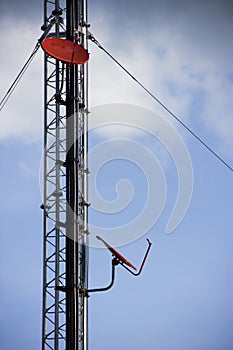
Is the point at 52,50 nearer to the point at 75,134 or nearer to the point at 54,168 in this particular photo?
the point at 75,134

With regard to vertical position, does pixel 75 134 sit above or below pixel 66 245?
above

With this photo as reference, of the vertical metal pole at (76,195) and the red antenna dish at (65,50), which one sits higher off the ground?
the red antenna dish at (65,50)

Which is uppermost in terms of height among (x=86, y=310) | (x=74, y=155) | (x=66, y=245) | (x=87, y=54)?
(x=87, y=54)

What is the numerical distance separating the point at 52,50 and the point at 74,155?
181cm

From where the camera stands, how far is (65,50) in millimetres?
9438

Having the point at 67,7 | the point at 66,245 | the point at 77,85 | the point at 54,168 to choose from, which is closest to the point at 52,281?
the point at 66,245

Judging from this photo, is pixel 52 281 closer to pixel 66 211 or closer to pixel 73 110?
pixel 66 211

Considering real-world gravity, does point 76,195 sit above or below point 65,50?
below

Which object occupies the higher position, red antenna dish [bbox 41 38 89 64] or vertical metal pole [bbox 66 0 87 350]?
red antenna dish [bbox 41 38 89 64]

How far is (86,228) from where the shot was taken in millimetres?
9859

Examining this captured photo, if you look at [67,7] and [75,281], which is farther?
[67,7]

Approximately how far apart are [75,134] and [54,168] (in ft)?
2.54

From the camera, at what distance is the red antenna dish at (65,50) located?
9.22 meters

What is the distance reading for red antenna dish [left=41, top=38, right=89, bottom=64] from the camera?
30.2 ft
